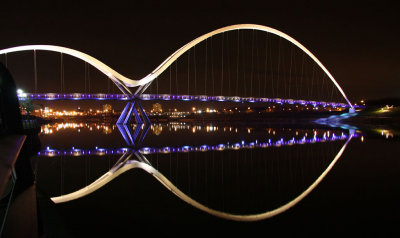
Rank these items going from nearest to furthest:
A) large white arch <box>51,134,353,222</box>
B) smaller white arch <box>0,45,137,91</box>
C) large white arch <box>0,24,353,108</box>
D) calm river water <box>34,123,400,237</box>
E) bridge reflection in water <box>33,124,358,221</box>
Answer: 1. calm river water <box>34,123,400,237</box>
2. large white arch <box>51,134,353,222</box>
3. bridge reflection in water <box>33,124,358,221</box>
4. large white arch <box>0,24,353,108</box>
5. smaller white arch <box>0,45,137,91</box>

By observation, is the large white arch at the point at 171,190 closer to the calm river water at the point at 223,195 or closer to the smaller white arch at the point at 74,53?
the calm river water at the point at 223,195

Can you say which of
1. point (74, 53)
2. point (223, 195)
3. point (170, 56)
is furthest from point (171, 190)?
point (74, 53)

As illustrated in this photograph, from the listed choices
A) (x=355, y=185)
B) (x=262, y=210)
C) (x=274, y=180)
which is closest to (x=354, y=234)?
(x=262, y=210)

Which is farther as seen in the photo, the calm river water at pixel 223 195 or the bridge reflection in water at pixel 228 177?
the bridge reflection in water at pixel 228 177

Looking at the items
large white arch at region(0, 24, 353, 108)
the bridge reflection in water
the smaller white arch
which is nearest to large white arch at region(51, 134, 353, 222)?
the bridge reflection in water

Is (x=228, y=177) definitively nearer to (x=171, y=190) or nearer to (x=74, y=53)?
(x=171, y=190)

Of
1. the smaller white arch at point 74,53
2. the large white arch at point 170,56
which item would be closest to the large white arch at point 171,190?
the large white arch at point 170,56

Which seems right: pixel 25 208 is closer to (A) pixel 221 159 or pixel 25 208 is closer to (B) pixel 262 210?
(B) pixel 262 210

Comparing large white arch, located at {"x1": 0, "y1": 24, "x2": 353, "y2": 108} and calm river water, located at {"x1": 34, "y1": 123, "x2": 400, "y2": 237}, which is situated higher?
large white arch, located at {"x1": 0, "y1": 24, "x2": 353, "y2": 108}

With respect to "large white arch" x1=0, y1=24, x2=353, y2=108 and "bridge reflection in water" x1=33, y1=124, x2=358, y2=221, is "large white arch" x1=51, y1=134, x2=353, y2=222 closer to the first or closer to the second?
"bridge reflection in water" x1=33, y1=124, x2=358, y2=221
